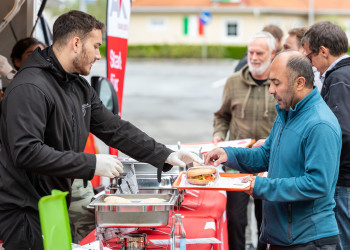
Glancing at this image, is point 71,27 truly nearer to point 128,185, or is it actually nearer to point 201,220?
point 128,185

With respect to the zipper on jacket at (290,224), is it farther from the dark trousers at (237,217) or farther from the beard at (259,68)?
the beard at (259,68)

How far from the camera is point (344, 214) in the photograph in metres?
3.23

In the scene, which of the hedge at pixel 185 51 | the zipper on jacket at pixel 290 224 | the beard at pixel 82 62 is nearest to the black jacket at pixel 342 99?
the zipper on jacket at pixel 290 224

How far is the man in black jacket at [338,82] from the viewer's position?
3131 mm

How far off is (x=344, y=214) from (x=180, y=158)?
1.09 metres

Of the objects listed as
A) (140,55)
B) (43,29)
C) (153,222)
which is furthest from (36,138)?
(140,55)

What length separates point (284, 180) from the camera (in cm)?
245

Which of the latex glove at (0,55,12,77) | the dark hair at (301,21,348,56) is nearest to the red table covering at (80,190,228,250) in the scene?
the dark hair at (301,21,348,56)

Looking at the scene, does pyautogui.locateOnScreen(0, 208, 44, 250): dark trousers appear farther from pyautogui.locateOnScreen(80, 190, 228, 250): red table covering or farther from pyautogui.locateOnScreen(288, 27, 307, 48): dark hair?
pyautogui.locateOnScreen(288, 27, 307, 48): dark hair

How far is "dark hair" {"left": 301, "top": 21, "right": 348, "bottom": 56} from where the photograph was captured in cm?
327

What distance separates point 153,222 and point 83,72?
80cm

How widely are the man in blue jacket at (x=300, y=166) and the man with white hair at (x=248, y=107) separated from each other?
1.73 meters

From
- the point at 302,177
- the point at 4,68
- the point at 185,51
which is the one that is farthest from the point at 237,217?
the point at 185,51

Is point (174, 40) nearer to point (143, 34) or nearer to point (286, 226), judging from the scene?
point (143, 34)
